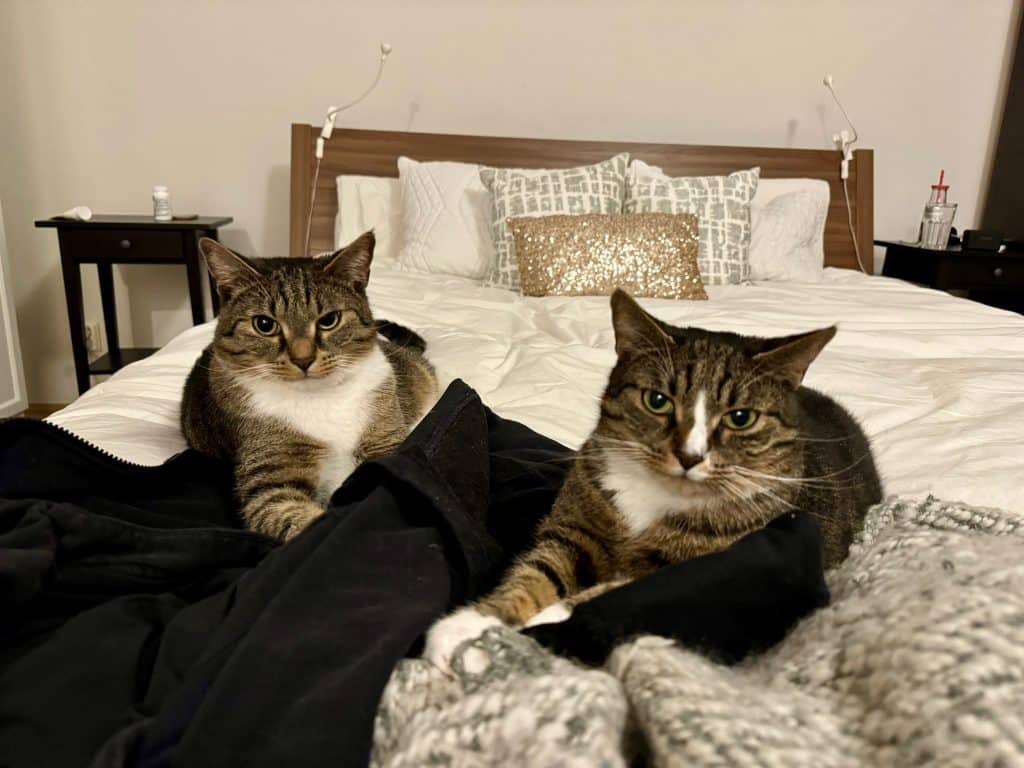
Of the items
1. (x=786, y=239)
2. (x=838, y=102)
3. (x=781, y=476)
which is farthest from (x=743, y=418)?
(x=838, y=102)

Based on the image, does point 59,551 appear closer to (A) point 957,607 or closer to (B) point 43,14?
(A) point 957,607

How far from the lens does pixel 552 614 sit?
0.64 m

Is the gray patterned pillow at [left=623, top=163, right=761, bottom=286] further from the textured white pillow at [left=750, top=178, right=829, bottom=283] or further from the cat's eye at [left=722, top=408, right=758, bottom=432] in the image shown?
the cat's eye at [left=722, top=408, right=758, bottom=432]

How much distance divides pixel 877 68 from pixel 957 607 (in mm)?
3471

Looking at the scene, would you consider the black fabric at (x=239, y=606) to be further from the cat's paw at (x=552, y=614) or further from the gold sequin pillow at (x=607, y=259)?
the gold sequin pillow at (x=607, y=259)

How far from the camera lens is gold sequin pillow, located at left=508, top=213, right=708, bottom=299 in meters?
2.27

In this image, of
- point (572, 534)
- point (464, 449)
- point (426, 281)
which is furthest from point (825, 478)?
point (426, 281)

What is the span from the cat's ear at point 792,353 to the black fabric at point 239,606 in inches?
11.5

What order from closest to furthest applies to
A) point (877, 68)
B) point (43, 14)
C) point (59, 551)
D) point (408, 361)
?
point (59, 551) < point (408, 361) < point (43, 14) < point (877, 68)

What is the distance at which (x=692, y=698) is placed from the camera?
0.39 m

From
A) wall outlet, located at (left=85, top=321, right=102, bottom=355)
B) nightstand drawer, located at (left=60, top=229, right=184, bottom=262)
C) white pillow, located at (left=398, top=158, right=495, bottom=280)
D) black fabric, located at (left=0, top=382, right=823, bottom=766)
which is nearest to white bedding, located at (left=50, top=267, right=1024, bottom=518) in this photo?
white pillow, located at (left=398, top=158, right=495, bottom=280)

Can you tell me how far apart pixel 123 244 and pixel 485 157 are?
4.96ft

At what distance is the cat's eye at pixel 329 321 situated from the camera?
3.72 feet

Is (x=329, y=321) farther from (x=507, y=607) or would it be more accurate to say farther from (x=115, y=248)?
(x=115, y=248)
